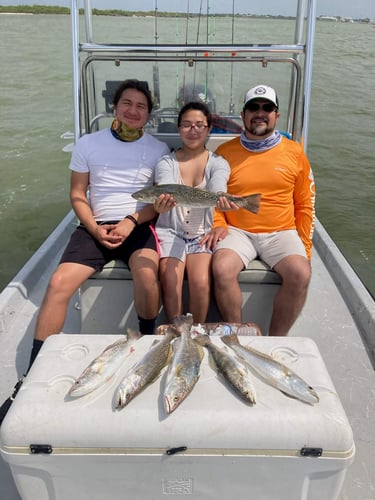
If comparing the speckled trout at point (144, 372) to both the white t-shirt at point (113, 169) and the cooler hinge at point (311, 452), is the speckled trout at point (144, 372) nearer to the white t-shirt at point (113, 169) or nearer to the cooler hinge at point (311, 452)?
the cooler hinge at point (311, 452)

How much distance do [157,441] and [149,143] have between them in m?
1.97

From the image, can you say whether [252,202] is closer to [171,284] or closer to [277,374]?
[171,284]

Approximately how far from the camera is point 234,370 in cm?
165

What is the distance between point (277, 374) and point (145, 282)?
1081mm

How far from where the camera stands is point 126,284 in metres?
2.75

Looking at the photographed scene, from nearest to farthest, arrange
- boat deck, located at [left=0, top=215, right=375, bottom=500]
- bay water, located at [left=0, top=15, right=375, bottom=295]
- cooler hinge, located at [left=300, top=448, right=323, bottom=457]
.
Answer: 1. cooler hinge, located at [left=300, top=448, right=323, bottom=457]
2. boat deck, located at [left=0, top=215, right=375, bottom=500]
3. bay water, located at [left=0, top=15, right=375, bottom=295]

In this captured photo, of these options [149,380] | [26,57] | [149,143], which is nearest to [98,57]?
[149,143]

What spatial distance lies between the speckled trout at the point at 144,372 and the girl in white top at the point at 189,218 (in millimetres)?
733

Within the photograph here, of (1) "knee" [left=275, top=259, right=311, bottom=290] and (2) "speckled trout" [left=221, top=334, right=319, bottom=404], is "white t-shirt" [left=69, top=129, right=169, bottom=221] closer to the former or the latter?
(1) "knee" [left=275, top=259, right=311, bottom=290]

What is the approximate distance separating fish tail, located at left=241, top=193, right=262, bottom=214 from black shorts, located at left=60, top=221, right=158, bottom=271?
59cm

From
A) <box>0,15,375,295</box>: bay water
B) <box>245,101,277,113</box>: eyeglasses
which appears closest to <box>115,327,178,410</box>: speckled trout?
<box>245,101,277,113</box>: eyeglasses

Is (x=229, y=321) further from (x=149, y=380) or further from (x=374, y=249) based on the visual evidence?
(x=374, y=249)

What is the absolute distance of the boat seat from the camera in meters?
2.74

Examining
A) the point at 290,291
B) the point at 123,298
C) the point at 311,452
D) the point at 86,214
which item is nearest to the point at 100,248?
the point at 86,214
